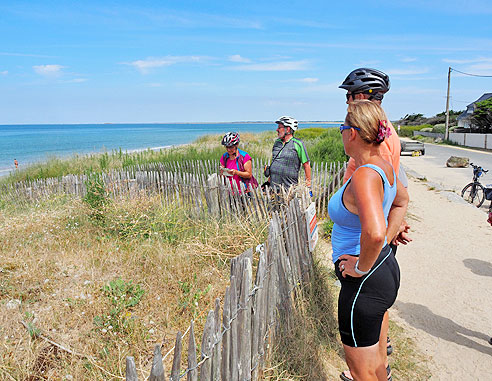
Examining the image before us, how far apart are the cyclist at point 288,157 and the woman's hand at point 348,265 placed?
3126mm

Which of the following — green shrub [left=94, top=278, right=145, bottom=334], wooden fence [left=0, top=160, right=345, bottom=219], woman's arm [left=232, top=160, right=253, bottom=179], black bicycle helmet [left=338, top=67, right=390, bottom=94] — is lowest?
green shrub [left=94, top=278, right=145, bottom=334]

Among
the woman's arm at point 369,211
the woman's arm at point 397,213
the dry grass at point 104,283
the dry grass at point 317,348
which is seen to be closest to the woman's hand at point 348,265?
the woman's arm at point 369,211

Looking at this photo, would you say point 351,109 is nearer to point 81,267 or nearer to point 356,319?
point 356,319

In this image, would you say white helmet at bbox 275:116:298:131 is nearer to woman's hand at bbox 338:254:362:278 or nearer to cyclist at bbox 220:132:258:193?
cyclist at bbox 220:132:258:193

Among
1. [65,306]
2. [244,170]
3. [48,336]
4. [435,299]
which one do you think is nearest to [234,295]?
[48,336]

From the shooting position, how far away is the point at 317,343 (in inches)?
118

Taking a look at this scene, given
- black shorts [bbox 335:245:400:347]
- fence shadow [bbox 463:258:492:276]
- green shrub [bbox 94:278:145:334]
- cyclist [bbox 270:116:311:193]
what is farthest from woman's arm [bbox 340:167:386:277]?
fence shadow [bbox 463:258:492:276]

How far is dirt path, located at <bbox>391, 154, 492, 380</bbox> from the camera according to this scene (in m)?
3.11

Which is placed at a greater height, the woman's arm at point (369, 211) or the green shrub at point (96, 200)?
the woman's arm at point (369, 211)

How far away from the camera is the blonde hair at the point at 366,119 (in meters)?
1.82

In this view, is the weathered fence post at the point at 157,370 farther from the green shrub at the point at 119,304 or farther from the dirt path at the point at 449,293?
the dirt path at the point at 449,293

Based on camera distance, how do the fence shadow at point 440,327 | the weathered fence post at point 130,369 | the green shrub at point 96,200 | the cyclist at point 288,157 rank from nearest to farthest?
1. the weathered fence post at point 130,369
2. the fence shadow at point 440,327
3. the cyclist at point 288,157
4. the green shrub at point 96,200

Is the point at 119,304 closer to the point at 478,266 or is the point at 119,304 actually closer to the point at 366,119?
the point at 366,119

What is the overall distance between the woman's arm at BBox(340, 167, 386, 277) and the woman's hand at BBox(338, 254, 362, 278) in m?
0.10
